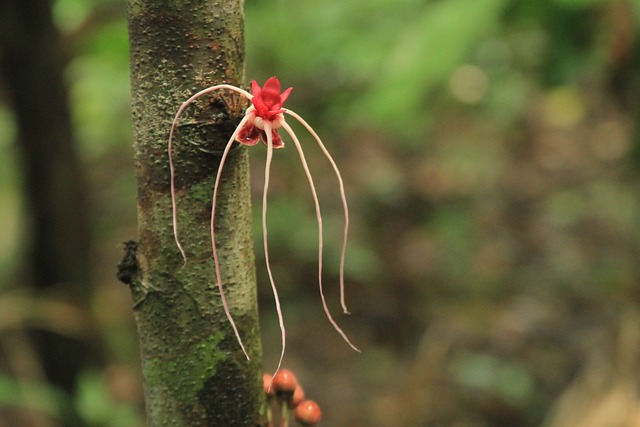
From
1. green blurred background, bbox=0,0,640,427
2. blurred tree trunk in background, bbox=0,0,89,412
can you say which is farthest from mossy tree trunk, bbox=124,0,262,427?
blurred tree trunk in background, bbox=0,0,89,412

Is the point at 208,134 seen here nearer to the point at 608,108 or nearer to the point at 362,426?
the point at 362,426

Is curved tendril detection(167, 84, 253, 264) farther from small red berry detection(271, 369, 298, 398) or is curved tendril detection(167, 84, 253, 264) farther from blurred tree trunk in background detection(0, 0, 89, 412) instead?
blurred tree trunk in background detection(0, 0, 89, 412)

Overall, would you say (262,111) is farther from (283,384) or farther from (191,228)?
(283,384)

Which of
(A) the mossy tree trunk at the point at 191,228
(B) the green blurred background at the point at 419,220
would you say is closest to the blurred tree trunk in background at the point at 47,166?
(B) the green blurred background at the point at 419,220

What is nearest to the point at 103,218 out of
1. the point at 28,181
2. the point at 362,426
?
the point at 28,181

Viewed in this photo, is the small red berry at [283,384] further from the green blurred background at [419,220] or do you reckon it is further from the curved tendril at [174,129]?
the green blurred background at [419,220]


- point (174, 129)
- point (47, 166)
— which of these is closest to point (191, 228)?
point (174, 129)

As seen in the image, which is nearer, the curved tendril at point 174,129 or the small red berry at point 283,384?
the curved tendril at point 174,129
